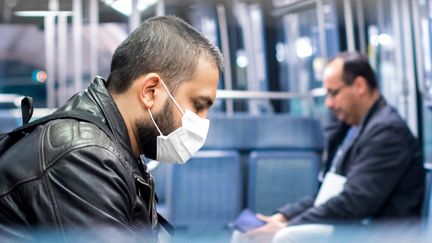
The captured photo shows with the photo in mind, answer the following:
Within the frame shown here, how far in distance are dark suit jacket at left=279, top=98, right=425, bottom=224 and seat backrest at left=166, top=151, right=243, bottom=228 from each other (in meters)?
1.40

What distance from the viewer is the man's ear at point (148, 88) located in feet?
4.40

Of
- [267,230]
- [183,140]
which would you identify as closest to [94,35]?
[267,230]

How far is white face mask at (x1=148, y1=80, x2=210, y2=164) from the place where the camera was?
4.78ft

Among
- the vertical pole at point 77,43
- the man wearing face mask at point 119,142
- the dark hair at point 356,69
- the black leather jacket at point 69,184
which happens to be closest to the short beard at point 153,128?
the man wearing face mask at point 119,142

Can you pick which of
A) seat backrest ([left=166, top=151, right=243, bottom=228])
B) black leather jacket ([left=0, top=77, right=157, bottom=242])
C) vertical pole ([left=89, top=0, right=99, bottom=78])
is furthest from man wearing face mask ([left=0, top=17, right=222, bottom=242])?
vertical pole ([left=89, top=0, right=99, bottom=78])

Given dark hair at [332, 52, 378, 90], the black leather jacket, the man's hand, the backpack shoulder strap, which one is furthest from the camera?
dark hair at [332, 52, 378, 90]

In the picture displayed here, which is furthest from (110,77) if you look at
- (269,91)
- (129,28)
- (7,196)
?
(269,91)

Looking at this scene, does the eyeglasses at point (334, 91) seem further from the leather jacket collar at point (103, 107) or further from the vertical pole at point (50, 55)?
the vertical pole at point (50, 55)

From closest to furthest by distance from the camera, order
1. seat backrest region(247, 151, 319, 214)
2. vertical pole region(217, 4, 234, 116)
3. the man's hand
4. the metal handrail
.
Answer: the man's hand → seat backrest region(247, 151, 319, 214) → the metal handrail → vertical pole region(217, 4, 234, 116)

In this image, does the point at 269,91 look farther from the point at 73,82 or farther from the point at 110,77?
the point at 110,77

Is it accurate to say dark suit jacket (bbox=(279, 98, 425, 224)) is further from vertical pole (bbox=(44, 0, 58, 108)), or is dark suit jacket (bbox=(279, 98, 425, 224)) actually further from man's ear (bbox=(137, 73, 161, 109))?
vertical pole (bbox=(44, 0, 58, 108))

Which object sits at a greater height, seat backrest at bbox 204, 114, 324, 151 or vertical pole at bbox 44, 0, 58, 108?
vertical pole at bbox 44, 0, 58, 108

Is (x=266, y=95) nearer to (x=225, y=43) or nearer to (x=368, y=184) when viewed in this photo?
(x=225, y=43)

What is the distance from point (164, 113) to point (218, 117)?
10.9ft
